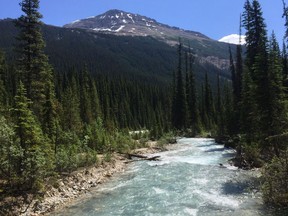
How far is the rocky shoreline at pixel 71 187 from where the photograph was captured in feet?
61.6

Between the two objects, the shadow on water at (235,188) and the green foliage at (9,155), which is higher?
the green foliage at (9,155)

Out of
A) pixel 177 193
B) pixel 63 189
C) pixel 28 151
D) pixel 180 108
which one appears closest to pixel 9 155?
pixel 28 151

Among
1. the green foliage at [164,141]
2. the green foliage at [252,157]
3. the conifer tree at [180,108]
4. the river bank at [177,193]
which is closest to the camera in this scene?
the river bank at [177,193]

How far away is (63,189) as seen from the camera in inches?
871

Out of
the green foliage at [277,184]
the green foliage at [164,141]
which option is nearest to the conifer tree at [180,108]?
the green foliage at [164,141]

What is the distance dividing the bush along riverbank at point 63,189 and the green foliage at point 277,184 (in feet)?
36.3

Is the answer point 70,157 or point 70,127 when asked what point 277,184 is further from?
point 70,127

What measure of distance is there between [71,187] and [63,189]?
34.7 inches

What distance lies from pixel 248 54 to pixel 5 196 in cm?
3184

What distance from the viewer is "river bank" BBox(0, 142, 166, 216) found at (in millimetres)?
18453

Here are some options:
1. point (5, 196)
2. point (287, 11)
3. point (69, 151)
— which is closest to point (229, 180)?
point (69, 151)

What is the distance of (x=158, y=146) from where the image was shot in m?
45.7

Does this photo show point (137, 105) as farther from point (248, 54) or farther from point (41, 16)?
point (41, 16)

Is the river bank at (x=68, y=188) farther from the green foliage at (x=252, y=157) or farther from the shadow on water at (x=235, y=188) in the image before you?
the green foliage at (x=252, y=157)
